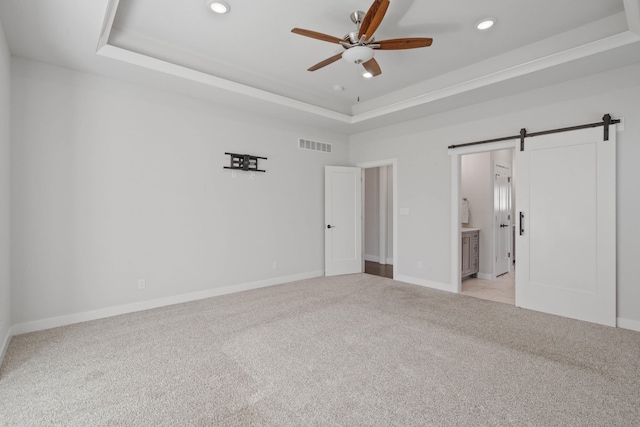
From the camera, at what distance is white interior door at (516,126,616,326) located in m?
3.44

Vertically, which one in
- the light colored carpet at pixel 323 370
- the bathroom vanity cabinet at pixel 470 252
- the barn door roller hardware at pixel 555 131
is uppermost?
the barn door roller hardware at pixel 555 131

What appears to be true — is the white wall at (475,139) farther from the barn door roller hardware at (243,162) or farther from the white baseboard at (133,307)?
the white baseboard at (133,307)

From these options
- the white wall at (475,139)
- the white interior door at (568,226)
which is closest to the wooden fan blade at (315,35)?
the white wall at (475,139)

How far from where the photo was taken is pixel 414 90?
4578 mm

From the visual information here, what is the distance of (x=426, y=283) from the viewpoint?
512 centimetres

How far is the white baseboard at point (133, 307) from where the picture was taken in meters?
3.24

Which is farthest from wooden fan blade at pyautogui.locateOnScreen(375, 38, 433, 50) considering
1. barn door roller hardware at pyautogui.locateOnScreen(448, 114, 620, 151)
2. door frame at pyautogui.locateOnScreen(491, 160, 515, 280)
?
door frame at pyautogui.locateOnScreen(491, 160, 515, 280)

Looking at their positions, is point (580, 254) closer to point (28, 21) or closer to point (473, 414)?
point (473, 414)

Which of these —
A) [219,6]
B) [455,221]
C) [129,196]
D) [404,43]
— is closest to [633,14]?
[404,43]

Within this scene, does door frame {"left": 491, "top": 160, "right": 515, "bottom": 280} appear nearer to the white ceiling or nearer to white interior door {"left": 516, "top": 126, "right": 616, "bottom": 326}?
white interior door {"left": 516, "top": 126, "right": 616, "bottom": 326}

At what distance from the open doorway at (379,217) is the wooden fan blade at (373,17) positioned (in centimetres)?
492

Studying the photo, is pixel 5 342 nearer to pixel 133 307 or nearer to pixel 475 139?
pixel 133 307

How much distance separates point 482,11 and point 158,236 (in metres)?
4.38

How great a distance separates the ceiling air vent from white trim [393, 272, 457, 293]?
2.74m
